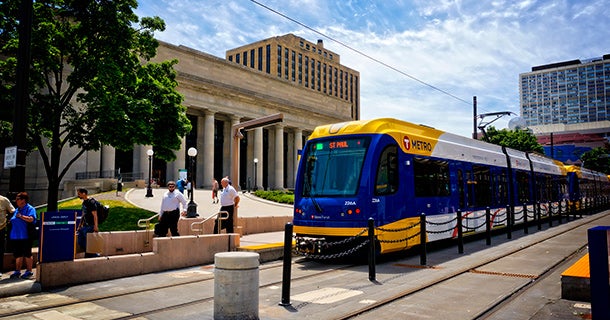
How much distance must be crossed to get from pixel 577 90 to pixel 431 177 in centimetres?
20347

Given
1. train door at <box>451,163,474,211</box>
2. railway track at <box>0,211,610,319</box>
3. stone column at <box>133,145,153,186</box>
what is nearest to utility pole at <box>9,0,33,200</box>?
railway track at <box>0,211,610,319</box>

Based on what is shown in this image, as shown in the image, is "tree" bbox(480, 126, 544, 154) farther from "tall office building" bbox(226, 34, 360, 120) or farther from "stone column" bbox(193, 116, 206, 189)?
"tall office building" bbox(226, 34, 360, 120)

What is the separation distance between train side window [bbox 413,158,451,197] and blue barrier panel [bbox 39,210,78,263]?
26.6ft

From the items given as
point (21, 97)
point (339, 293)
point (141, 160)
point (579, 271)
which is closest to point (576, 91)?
point (141, 160)

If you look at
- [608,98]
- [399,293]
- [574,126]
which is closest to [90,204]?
[399,293]

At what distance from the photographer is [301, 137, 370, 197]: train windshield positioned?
10.9 m

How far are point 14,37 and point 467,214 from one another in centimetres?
1951

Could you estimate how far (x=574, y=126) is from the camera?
470 feet

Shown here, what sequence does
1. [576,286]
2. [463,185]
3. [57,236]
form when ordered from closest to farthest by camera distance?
[576,286]
[57,236]
[463,185]

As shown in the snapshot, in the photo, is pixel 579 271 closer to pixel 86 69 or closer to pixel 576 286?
pixel 576 286

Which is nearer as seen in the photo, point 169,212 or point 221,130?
point 169,212

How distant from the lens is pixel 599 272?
18.2 ft

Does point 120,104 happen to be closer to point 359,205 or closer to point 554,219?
point 359,205

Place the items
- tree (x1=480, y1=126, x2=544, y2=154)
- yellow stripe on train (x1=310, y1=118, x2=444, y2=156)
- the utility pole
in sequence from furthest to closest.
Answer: tree (x1=480, y1=126, x2=544, y2=154)
yellow stripe on train (x1=310, y1=118, x2=444, y2=156)
the utility pole
